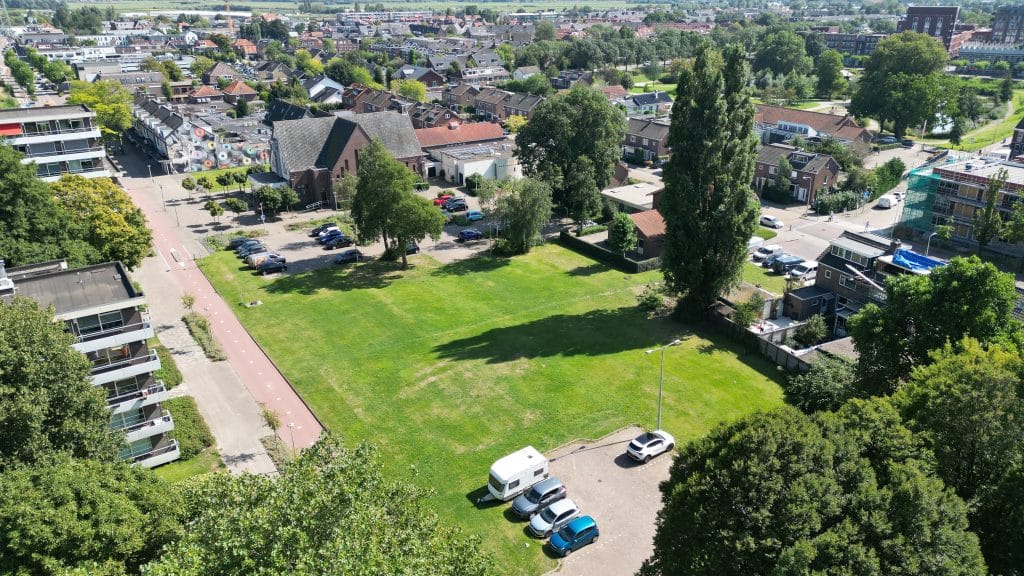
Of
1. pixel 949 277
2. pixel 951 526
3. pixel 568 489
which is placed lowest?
pixel 568 489

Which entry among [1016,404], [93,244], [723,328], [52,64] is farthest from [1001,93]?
[52,64]

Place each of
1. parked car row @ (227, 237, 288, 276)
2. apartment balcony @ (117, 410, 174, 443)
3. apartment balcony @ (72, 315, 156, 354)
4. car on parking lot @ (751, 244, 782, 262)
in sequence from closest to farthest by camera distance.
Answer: apartment balcony @ (72, 315, 156, 354), apartment balcony @ (117, 410, 174, 443), parked car row @ (227, 237, 288, 276), car on parking lot @ (751, 244, 782, 262)

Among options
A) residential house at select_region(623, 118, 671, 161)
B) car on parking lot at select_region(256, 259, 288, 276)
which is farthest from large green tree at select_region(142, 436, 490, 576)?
residential house at select_region(623, 118, 671, 161)

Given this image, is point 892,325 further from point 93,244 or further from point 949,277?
point 93,244

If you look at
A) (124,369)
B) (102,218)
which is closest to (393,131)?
(102,218)

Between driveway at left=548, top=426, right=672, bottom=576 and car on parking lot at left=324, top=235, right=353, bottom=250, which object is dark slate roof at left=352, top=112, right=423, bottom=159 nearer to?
car on parking lot at left=324, top=235, right=353, bottom=250

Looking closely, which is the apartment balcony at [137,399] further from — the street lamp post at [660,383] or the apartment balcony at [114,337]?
the street lamp post at [660,383]

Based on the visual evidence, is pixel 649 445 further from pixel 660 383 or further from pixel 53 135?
pixel 53 135
